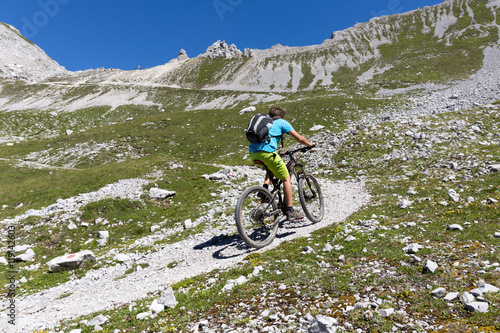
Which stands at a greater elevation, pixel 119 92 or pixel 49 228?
pixel 119 92

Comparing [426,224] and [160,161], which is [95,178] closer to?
[160,161]

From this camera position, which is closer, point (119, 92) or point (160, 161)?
point (160, 161)

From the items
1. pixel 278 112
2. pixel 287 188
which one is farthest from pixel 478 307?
pixel 278 112

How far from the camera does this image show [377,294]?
452cm

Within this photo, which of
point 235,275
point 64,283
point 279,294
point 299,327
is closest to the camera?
point 299,327

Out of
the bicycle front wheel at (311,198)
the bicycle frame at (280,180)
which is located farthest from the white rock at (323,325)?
the bicycle front wheel at (311,198)

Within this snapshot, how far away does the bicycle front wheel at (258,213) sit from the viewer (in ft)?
26.0

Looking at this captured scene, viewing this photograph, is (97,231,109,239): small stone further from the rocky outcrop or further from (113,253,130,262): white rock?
the rocky outcrop

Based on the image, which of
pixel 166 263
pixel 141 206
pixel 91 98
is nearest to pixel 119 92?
pixel 91 98

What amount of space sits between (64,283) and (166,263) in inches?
155

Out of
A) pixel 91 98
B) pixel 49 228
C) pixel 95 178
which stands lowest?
pixel 49 228

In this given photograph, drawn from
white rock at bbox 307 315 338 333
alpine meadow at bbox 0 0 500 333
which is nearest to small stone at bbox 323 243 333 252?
alpine meadow at bbox 0 0 500 333

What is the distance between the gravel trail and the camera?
6.57m

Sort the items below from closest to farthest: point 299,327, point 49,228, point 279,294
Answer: point 299,327 → point 279,294 → point 49,228
